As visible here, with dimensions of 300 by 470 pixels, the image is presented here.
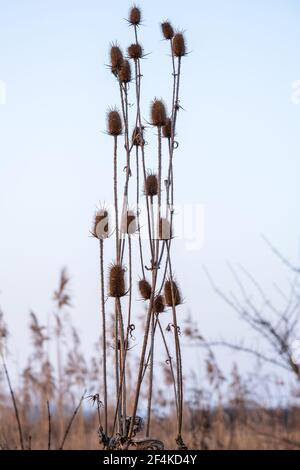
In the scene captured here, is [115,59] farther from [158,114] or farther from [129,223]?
[129,223]

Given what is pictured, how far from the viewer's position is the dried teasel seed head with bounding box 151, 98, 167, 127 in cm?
342

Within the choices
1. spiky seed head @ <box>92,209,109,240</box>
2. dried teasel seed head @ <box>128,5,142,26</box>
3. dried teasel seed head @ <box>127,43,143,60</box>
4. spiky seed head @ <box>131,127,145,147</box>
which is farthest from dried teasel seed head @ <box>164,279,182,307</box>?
dried teasel seed head @ <box>128,5,142,26</box>

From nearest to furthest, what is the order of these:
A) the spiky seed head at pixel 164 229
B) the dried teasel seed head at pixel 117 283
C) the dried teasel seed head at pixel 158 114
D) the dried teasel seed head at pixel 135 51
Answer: the dried teasel seed head at pixel 117 283, the spiky seed head at pixel 164 229, the dried teasel seed head at pixel 158 114, the dried teasel seed head at pixel 135 51

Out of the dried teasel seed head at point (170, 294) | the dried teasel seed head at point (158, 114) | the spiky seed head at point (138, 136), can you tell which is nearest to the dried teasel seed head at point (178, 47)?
the dried teasel seed head at point (158, 114)

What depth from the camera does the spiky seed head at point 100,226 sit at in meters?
3.24

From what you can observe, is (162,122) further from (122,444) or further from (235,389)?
(235,389)

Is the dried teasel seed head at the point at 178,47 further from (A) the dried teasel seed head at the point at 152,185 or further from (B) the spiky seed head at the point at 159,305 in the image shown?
(B) the spiky seed head at the point at 159,305

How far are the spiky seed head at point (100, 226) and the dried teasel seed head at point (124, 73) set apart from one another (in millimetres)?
657

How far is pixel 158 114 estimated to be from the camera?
135 inches

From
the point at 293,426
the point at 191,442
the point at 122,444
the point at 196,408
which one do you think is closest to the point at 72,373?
the point at 196,408

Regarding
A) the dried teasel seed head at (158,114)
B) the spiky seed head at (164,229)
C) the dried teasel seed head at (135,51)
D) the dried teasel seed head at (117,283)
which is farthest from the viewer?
the dried teasel seed head at (135,51)

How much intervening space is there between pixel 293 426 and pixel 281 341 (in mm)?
7390

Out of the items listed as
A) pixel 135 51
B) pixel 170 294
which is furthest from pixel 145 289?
pixel 135 51

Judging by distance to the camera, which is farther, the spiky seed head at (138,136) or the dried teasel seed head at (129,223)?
the spiky seed head at (138,136)
